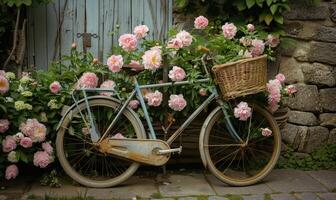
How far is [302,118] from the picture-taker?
5.45 metres

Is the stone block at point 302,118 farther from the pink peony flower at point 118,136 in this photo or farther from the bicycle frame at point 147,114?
the pink peony flower at point 118,136

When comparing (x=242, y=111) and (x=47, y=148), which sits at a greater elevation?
(x=242, y=111)

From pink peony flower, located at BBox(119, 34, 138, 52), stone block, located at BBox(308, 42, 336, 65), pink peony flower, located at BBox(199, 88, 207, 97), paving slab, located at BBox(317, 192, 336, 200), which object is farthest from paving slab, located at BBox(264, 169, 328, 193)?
pink peony flower, located at BBox(119, 34, 138, 52)

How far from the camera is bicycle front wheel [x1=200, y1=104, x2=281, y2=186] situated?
15.2ft

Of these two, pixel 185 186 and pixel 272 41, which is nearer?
pixel 185 186

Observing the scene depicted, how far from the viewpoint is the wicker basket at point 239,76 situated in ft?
14.5

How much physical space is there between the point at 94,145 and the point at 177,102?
87 centimetres

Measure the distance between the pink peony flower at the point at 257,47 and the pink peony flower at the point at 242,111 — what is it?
634 millimetres

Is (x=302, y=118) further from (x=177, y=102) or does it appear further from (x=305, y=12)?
(x=177, y=102)

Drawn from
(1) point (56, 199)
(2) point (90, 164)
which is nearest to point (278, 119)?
(2) point (90, 164)

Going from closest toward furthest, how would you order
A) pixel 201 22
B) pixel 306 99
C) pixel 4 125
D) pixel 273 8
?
1. pixel 4 125
2. pixel 201 22
3. pixel 273 8
4. pixel 306 99

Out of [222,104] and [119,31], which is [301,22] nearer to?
[222,104]

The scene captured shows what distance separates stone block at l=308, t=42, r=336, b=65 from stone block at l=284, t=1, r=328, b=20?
29 centimetres

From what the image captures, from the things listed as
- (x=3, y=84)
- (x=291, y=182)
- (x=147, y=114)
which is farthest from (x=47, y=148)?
(x=291, y=182)
